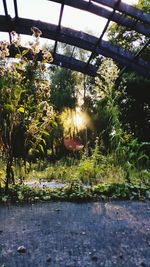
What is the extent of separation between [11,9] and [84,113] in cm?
716

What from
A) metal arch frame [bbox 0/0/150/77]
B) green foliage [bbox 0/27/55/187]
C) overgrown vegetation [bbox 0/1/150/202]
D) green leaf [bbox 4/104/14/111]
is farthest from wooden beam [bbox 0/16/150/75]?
green leaf [bbox 4/104/14/111]

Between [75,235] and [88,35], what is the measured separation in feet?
23.5

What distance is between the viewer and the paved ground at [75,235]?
2090mm

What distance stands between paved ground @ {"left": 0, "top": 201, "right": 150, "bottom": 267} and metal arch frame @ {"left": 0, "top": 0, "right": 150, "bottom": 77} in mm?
5163

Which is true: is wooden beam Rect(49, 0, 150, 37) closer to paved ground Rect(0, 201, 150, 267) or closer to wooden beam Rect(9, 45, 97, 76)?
wooden beam Rect(9, 45, 97, 76)

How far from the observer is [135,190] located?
14.8ft

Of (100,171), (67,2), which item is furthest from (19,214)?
(67,2)

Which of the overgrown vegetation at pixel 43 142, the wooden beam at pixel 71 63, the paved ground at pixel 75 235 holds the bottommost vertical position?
the paved ground at pixel 75 235

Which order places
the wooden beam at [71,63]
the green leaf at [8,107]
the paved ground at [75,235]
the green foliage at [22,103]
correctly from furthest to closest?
the wooden beam at [71,63]
the green foliage at [22,103]
the green leaf at [8,107]
the paved ground at [75,235]

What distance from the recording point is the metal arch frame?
24.6 feet

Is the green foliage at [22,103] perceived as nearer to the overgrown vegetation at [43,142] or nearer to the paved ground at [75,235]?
the overgrown vegetation at [43,142]

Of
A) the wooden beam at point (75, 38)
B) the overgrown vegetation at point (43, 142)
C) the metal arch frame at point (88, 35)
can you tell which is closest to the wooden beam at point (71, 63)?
the metal arch frame at point (88, 35)

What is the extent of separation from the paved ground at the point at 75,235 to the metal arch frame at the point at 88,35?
5.16 metres

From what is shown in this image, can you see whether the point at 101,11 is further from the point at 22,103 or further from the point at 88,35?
the point at 22,103
